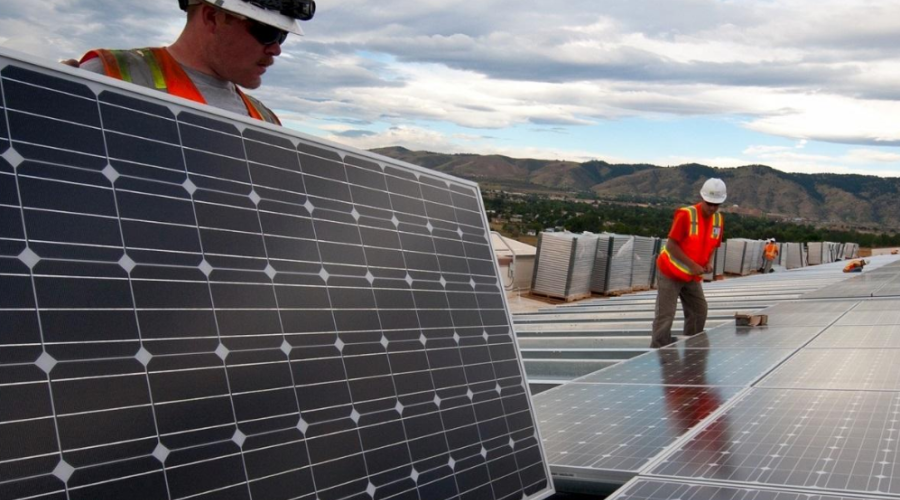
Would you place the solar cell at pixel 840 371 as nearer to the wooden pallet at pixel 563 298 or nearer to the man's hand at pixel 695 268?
the man's hand at pixel 695 268

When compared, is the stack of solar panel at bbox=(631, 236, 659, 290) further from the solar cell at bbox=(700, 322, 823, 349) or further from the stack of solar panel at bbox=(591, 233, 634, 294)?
the solar cell at bbox=(700, 322, 823, 349)

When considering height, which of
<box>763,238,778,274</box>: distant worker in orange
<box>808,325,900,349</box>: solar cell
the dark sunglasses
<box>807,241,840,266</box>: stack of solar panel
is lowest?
<box>807,241,840,266</box>: stack of solar panel

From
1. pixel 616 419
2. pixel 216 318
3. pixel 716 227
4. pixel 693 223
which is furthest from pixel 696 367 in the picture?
pixel 216 318

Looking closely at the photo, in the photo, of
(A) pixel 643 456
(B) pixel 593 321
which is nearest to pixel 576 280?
(B) pixel 593 321

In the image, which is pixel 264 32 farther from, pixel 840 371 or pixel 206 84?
pixel 840 371

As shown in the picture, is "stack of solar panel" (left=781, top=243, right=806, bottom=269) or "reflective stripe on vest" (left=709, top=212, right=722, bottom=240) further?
"stack of solar panel" (left=781, top=243, right=806, bottom=269)

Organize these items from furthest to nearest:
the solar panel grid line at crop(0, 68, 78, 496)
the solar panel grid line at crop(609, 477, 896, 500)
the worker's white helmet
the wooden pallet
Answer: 1. the wooden pallet
2. the solar panel grid line at crop(609, 477, 896, 500)
3. the worker's white helmet
4. the solar panel grid line at crop(0, 68, 78, 496)

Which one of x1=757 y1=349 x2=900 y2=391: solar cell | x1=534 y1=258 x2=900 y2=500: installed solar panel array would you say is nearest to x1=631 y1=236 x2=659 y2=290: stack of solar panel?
x1=534 y1=258 x2=900 y2=500: installed solar panel array

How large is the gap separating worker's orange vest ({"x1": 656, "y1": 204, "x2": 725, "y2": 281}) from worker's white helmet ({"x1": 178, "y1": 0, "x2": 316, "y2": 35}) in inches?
288

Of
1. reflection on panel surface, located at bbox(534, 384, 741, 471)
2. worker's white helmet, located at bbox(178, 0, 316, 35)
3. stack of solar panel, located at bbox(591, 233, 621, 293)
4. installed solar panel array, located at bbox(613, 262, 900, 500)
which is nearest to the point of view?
worker's white helmet, located at bbox(178, 0, 316, 35)

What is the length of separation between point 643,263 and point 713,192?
21.2 metres

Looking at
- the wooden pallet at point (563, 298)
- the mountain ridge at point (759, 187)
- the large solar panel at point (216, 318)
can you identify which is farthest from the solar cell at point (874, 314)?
the mountain ridge at point (759, 187)

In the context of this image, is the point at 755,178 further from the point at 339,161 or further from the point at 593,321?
the point at 339,161

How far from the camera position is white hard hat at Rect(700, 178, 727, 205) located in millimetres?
10094
